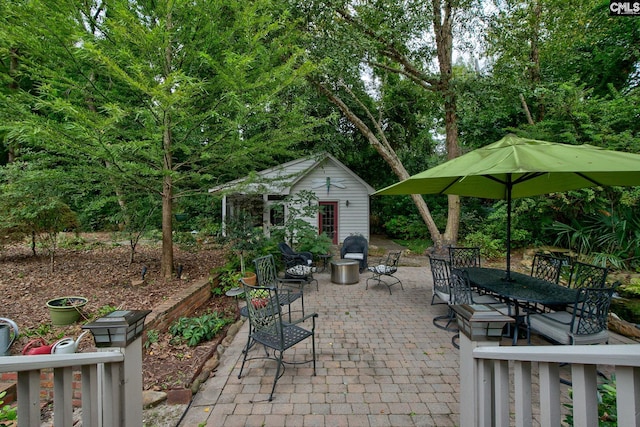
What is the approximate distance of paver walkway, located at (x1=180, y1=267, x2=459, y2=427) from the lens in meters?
2.48

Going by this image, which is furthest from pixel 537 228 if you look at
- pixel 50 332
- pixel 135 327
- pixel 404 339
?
→ pixel 50 332

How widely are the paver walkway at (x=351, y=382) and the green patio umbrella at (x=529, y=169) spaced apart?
72.4 inches

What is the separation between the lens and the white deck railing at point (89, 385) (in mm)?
1168

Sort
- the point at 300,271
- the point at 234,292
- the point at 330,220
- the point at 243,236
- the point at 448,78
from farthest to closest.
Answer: the point at 330,220
the point at 448,78
the point at 300,271
the point at 243,236
the point at 234,292

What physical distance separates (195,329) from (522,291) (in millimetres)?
4197

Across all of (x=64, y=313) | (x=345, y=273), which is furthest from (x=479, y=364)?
(x=345, y=273)

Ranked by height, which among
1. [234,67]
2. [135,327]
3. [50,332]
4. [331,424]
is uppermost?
[234,67]

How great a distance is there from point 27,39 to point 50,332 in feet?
12.5

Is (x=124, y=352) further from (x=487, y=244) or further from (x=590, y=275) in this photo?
(x=487, y=244)

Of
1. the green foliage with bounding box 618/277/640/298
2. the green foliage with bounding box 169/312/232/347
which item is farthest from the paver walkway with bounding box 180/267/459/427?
the green foliage with bounding box 618/277/640/298

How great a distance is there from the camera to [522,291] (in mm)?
3623

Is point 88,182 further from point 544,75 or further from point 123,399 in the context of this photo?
point 544,75

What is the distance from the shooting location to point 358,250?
8.59 m

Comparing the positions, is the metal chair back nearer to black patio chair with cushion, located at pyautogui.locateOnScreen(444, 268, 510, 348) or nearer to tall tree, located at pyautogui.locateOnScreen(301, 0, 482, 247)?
black patio chair with cushion, located at pyautogui.locateOnScreen(444, 268, 510, 348)
